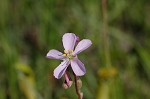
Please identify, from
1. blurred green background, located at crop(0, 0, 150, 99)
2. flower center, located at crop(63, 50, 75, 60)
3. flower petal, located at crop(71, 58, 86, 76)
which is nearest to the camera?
flower petal, located at crop(71, 58, 86, 76)

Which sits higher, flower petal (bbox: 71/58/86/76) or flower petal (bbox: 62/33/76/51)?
flower petal (bbox: 62/33/76/51)

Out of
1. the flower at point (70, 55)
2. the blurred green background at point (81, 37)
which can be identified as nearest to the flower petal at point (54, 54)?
the flower at point (70, 55)

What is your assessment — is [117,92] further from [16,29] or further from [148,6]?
[148,6]

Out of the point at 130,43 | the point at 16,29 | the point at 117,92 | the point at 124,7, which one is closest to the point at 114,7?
the point at 124,7

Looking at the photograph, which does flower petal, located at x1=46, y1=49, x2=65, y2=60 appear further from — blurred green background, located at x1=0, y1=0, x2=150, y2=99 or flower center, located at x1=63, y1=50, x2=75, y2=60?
blurred green background, located at x1=0, y1=0, x2=150, y2=99

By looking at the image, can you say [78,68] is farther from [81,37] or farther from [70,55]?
[81,37]

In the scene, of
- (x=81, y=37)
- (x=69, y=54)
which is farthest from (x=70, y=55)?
(x=81, y=37)

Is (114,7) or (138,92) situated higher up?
(114,7)

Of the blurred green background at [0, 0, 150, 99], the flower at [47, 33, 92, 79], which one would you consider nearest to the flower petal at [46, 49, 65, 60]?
the flower at [47, 33, 92, 79]
